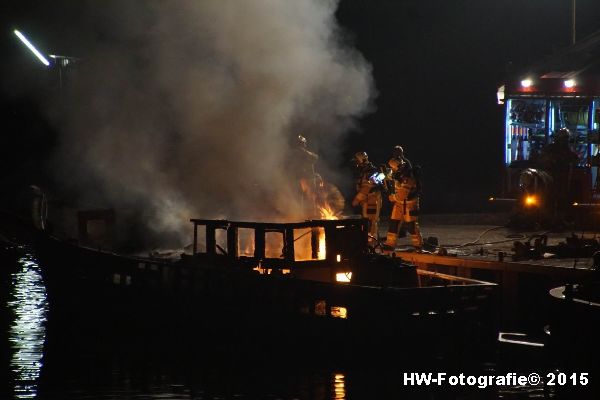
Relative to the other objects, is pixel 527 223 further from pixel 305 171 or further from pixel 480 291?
pixel 480 291

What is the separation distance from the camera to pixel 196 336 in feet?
44.6

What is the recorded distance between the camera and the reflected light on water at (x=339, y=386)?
10.6 metres

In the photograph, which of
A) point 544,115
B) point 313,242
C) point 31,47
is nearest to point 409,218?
point 313,242

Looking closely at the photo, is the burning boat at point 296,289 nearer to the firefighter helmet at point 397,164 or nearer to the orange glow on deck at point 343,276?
the orange glow on deck at point 343,276

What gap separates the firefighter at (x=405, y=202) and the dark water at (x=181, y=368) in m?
4.28

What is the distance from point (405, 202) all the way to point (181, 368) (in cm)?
589

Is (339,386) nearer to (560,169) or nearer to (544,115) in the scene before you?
(560,169)

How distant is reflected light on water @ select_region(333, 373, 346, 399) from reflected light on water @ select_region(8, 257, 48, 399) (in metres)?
3.56

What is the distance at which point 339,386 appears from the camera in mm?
11016

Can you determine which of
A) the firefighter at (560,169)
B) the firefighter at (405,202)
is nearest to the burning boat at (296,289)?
the firefighter at (405,202)

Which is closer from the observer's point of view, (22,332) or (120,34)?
(22,332)

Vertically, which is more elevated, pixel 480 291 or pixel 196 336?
pixel 480 291

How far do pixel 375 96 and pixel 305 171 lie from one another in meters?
16.7

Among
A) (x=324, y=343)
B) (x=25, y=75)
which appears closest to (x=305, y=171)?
(x=324, y=343)
